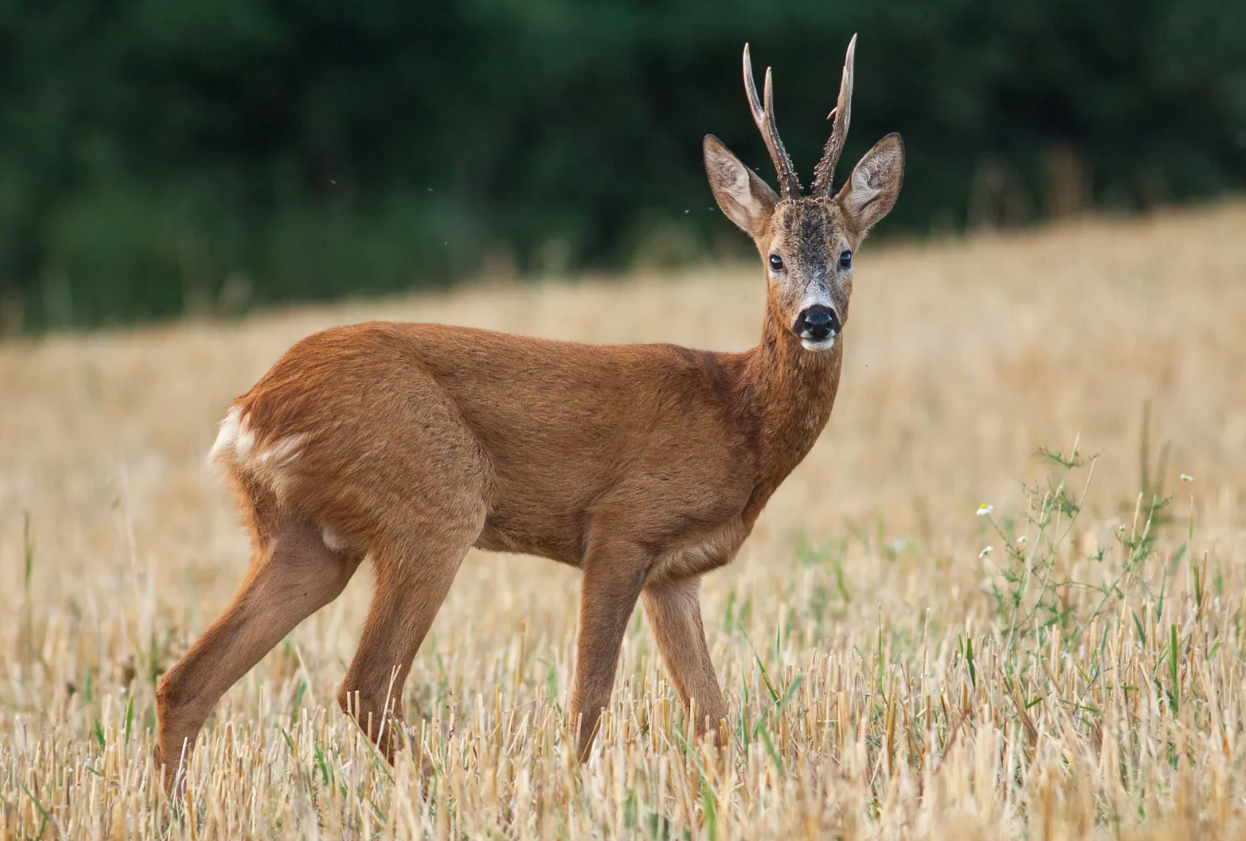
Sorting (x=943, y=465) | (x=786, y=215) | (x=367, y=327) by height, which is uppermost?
(x=786, y=215)

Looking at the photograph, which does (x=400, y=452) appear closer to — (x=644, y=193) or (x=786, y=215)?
(x=786, y=215)

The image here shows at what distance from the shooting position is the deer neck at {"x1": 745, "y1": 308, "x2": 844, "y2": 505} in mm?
4516

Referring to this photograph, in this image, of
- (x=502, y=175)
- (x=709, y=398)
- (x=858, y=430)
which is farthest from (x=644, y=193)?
(x=709, y=398)

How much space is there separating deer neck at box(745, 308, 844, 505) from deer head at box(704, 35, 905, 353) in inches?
4.2

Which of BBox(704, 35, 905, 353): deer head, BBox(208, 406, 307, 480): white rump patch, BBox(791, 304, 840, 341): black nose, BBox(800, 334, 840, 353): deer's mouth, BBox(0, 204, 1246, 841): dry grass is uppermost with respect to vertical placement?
BBox(704, 35, 905, 353): deer head

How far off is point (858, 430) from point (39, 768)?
793 centimetres

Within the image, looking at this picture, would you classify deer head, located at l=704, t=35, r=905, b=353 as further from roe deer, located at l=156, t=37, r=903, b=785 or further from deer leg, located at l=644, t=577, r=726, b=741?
deer leg, located at l=644, t=577, r=726, b=741

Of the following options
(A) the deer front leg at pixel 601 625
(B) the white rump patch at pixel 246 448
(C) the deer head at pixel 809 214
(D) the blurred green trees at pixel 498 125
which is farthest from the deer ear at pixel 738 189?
(D) the blurred green trees at pixel 498 125

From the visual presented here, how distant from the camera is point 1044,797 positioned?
324 centimetres

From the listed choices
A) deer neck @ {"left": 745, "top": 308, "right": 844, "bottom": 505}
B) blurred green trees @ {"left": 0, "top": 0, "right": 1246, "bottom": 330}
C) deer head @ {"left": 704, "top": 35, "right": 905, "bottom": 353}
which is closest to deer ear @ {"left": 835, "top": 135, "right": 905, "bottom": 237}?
deer head @ {"left": 704, "top": 35, "right": 905, "bottom": 353}

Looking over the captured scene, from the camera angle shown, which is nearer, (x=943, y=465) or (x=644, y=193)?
(x=943, y=465)

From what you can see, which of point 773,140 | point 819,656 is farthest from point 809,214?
point 819,656

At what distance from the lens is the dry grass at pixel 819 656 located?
3.51 meters

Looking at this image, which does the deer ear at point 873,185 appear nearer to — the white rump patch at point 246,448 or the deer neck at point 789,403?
the deer neck at point 789,403
